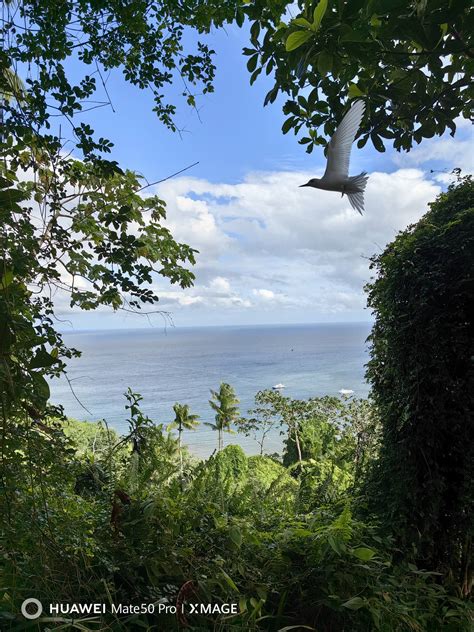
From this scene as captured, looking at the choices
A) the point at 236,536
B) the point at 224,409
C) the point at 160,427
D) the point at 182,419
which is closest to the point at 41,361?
the point at 236,536

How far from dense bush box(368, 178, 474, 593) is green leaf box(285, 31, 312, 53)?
150cm

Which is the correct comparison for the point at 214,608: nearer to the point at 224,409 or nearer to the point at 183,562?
the point at 183,562

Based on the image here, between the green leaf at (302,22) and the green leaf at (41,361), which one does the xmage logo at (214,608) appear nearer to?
the green leaf at (41,361)

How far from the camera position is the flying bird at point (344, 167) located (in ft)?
3.64

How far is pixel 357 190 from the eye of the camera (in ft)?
3.97

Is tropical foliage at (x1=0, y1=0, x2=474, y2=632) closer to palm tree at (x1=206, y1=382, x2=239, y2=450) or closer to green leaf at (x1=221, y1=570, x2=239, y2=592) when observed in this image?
green leaf at (x1=221, y1=570, x2=239, y2=592)

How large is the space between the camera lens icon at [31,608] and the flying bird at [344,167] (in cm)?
124

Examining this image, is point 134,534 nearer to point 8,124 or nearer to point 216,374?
point 8,124

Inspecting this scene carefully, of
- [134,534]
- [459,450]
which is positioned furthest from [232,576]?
[459,450]

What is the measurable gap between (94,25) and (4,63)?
21.3 inches

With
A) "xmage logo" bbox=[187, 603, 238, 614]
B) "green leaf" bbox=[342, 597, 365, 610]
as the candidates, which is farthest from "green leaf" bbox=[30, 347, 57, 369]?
"green leaf" bbox=[342, 597, 365, 610]

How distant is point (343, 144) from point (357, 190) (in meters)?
0.15

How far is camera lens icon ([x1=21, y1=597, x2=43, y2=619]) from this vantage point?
982mm

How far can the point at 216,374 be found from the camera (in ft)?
216
